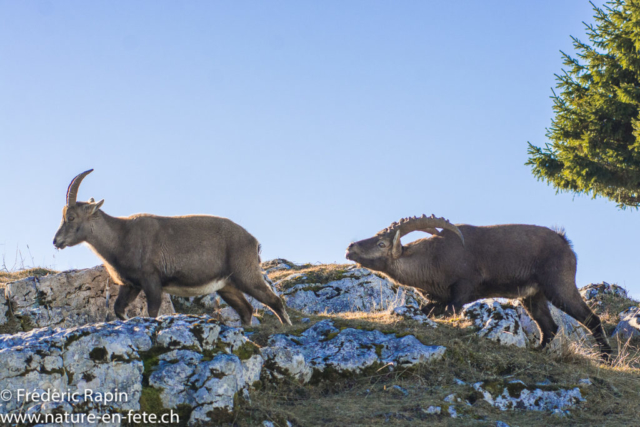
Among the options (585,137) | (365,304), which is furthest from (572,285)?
(585,137)

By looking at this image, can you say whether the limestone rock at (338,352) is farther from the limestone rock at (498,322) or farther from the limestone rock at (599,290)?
the limestone rock at (599,290)

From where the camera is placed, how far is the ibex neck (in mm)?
12148

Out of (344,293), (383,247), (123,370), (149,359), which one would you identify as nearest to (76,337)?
(123,370)

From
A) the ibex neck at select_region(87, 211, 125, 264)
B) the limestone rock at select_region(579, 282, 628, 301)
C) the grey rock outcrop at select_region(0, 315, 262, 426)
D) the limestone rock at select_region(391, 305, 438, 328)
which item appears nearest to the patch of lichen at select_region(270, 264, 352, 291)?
the limestone rock at select_region(391, 305, 438, 328)

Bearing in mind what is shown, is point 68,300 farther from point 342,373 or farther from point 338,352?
point 342,373

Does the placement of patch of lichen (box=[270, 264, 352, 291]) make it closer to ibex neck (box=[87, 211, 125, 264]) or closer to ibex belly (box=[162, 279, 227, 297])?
ibex belly (box=[162, 279, 227, 297])

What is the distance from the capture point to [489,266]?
42.6 ft

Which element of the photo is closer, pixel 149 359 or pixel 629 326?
pixel 149 359

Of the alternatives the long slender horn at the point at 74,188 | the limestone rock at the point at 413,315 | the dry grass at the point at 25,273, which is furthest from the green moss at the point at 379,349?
the dry grass at the point at 25,273

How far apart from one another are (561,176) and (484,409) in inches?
739

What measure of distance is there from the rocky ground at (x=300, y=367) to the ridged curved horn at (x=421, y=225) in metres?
2.02

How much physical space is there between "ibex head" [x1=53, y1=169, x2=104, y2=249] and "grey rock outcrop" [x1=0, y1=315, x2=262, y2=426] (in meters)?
5.80

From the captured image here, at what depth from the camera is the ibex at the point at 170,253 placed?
12.0 metres

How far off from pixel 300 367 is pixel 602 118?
19.7m
